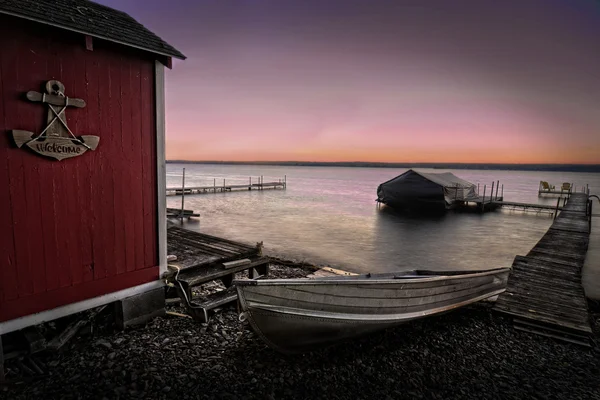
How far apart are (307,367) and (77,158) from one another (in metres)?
4.41

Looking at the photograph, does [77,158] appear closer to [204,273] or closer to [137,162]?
[137,162]

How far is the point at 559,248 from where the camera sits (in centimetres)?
1200

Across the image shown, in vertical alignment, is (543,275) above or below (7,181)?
below

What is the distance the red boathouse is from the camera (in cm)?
416

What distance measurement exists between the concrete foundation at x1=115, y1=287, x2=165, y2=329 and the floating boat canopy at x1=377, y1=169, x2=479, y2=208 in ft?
97.8

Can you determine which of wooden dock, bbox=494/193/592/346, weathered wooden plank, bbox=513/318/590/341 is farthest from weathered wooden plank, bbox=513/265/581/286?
weathered wooden plank, bbox=513/318/590/341

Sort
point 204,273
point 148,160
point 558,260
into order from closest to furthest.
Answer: point 148,160
point 204,273
point 558,260

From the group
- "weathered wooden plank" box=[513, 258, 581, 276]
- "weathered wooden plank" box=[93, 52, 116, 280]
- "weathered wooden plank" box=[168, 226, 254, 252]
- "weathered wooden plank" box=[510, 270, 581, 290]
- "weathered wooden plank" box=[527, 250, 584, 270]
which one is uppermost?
"weathered wooden plank" box=[93, 52, 116, 280]

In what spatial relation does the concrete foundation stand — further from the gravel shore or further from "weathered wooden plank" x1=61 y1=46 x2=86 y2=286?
"weathered wooden plank" x1=61 y1=46 x2=86 y2=286

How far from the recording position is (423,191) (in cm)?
3209

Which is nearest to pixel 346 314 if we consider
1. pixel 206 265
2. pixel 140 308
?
pixel 206 265

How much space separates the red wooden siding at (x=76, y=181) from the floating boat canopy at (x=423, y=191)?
30.0 meters

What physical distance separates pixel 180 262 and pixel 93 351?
2.05 m

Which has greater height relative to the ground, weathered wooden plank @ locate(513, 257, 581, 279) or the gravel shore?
weathered wooden plank @ locate(513, 257, 581, 279)
